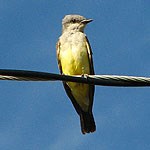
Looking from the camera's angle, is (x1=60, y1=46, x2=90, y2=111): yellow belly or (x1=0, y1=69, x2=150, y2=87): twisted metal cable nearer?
(x1=0, y1=69, x2=150, y2=87): twisted metal cable

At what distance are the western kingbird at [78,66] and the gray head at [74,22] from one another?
19 cm

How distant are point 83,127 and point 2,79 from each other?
180 inches

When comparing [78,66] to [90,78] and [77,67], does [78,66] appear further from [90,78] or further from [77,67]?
[90,78]

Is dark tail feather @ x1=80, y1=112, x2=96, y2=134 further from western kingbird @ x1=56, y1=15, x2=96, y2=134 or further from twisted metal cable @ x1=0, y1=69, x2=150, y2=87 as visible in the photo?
twisted metal cable @ x1=0, y1=69, x2=150, y2=87

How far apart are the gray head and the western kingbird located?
0.61ft

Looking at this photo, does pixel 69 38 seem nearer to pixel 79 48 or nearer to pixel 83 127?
pixel 79 48

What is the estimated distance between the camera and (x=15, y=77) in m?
5.61

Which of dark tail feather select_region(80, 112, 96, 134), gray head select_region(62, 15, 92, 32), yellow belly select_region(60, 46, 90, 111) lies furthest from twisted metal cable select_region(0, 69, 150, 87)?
gray head select_region(62, 15, 92, 32)

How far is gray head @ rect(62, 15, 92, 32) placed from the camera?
11.3 meters

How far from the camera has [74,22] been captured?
11531 mm

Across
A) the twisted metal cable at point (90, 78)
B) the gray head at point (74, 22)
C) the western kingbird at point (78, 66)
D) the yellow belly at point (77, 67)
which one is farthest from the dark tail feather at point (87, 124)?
the twisted metal cable at point (90, 78)

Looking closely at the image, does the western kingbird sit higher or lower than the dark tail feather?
higher

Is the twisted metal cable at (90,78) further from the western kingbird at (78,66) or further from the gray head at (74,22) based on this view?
the gray head at (74,22)

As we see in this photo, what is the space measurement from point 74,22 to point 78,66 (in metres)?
1.88
